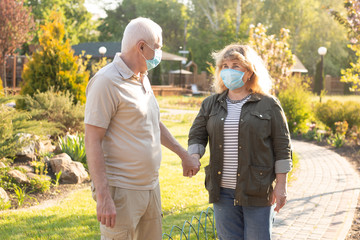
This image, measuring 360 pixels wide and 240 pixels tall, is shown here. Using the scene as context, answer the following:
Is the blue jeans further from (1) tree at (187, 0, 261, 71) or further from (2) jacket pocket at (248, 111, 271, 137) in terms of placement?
(1) tree at (187, 0, 261, 71)

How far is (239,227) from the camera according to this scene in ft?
9.93

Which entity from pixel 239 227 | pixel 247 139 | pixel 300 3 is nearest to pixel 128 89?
pixel 247 139

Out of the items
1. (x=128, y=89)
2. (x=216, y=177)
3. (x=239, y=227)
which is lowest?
(x=239, y=227)

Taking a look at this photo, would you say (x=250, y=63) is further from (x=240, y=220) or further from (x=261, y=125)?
(x=240, y=220)

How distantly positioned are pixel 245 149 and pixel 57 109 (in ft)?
24.4

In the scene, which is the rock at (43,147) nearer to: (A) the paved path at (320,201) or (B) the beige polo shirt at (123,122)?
(A) the paved path at (320,201)

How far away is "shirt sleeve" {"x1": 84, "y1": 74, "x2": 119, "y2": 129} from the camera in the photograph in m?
2.40

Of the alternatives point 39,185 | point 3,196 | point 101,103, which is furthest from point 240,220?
point 39,185

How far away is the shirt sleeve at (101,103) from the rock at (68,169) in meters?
4.77

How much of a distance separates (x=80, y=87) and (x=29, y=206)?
16.8 ft

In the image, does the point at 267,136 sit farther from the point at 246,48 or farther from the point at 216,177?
the point at 246,48

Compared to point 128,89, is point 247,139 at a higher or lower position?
lower

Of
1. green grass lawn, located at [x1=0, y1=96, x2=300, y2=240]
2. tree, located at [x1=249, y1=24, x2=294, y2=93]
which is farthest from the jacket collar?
tree, located at [x1=249, y1=24, x2=294, y2=93]

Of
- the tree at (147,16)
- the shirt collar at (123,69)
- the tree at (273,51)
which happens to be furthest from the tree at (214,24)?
the shirt collar at (123,69)
